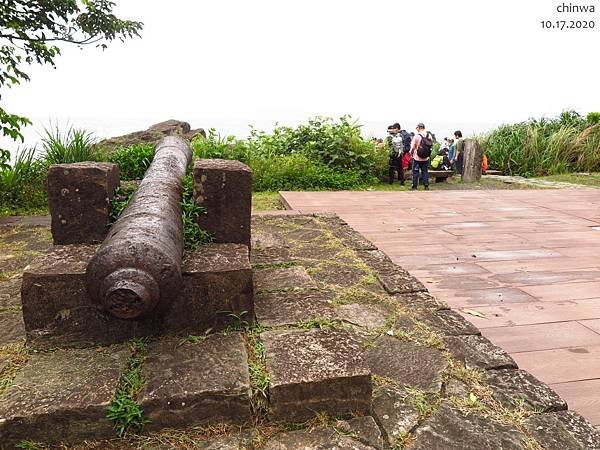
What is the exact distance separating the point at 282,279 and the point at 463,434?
1.46 meters

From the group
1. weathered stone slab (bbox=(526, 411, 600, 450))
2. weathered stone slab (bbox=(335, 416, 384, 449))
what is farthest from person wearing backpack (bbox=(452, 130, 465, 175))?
weathered stone slab (bbox=(335, 416, 384, 449))

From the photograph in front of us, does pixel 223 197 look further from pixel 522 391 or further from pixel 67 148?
pixel 67 148

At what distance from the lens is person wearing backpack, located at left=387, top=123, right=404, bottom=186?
10.1 metres

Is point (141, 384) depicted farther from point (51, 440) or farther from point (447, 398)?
point (447, 398)

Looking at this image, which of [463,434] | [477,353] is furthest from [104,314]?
[477,353]

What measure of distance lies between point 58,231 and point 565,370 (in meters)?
2.83

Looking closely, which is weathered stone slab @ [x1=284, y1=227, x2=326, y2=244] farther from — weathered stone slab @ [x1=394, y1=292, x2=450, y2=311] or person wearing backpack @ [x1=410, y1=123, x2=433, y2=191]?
person wearing backpack @ [x1=410, y1=123, x2=433, y2=191]

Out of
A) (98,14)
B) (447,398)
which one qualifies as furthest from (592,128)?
(447,398)

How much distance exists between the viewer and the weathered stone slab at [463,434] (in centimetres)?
184

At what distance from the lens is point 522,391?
7.23 ft

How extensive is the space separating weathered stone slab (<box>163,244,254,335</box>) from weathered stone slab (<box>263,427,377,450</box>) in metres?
0.65

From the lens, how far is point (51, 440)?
1787mm

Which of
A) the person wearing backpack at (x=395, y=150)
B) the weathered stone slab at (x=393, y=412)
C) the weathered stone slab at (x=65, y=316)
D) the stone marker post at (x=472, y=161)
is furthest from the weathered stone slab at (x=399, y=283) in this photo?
the stone marker post at (x=472, y=161)

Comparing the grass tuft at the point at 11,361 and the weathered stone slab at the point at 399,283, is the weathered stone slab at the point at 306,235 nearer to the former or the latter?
the weathered stone slab at the point at 399,283
